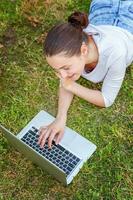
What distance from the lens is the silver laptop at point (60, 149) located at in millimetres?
3070

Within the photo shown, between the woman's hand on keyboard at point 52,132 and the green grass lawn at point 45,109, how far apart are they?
0.16m

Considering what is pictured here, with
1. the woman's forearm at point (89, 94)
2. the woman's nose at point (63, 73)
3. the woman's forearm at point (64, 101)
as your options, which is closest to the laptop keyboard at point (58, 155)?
the woman's forearm at point (64, 101)

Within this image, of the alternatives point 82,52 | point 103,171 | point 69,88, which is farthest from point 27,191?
point 82,52

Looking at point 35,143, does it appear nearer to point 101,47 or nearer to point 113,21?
point 101,47

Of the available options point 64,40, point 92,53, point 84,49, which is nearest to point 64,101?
point 92,53

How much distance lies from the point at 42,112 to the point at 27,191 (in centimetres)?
63

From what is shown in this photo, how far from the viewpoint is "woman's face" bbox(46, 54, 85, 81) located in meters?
2.76

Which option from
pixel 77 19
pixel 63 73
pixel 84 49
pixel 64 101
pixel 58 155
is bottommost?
pixel 58 155

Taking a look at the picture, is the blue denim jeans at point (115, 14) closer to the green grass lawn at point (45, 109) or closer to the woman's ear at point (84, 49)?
the green grass lawn at point (45, 109)

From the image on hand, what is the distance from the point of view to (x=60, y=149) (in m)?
3.21

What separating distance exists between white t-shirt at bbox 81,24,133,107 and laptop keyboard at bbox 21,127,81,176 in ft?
1.58

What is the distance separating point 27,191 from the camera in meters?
3.15

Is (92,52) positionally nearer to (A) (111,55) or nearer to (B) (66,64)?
(A) (111,55)

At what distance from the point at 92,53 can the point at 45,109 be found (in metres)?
0.67
